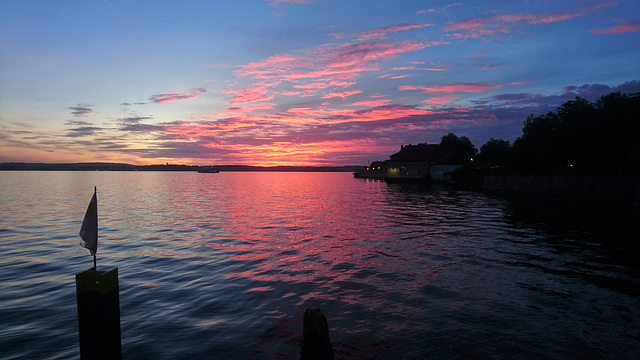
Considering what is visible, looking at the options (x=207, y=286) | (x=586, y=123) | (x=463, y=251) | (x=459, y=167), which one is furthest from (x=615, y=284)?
(x=459, y=167)

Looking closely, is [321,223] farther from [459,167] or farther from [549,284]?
[459,167]

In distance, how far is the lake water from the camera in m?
6.98

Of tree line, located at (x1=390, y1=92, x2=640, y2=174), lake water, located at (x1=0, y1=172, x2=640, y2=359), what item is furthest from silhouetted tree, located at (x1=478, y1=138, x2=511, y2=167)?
lake water, located at (x1=0, y1=172, x2=640, y2=359)

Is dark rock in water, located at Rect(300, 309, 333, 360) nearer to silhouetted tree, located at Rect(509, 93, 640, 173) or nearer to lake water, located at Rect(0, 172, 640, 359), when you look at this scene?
lake water, located at Rect(0, 172, 640, 359)

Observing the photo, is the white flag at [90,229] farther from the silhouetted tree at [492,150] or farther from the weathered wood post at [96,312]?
the silhouetted tree at [492,150]

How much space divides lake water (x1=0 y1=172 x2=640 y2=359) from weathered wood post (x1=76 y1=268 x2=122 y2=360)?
1958 mm

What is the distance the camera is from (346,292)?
32.9 feet

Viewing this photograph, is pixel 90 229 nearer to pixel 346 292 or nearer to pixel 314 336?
pixel 314 336

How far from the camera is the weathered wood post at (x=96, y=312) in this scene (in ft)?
15.7

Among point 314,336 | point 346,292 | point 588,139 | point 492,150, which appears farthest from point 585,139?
point 492,150

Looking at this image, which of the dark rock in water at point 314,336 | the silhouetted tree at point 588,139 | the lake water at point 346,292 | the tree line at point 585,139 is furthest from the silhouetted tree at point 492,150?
the dark rock in water at point 314,336

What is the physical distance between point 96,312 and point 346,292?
6.53 m

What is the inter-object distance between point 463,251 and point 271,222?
13.7 metres

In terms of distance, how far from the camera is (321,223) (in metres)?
24.4
